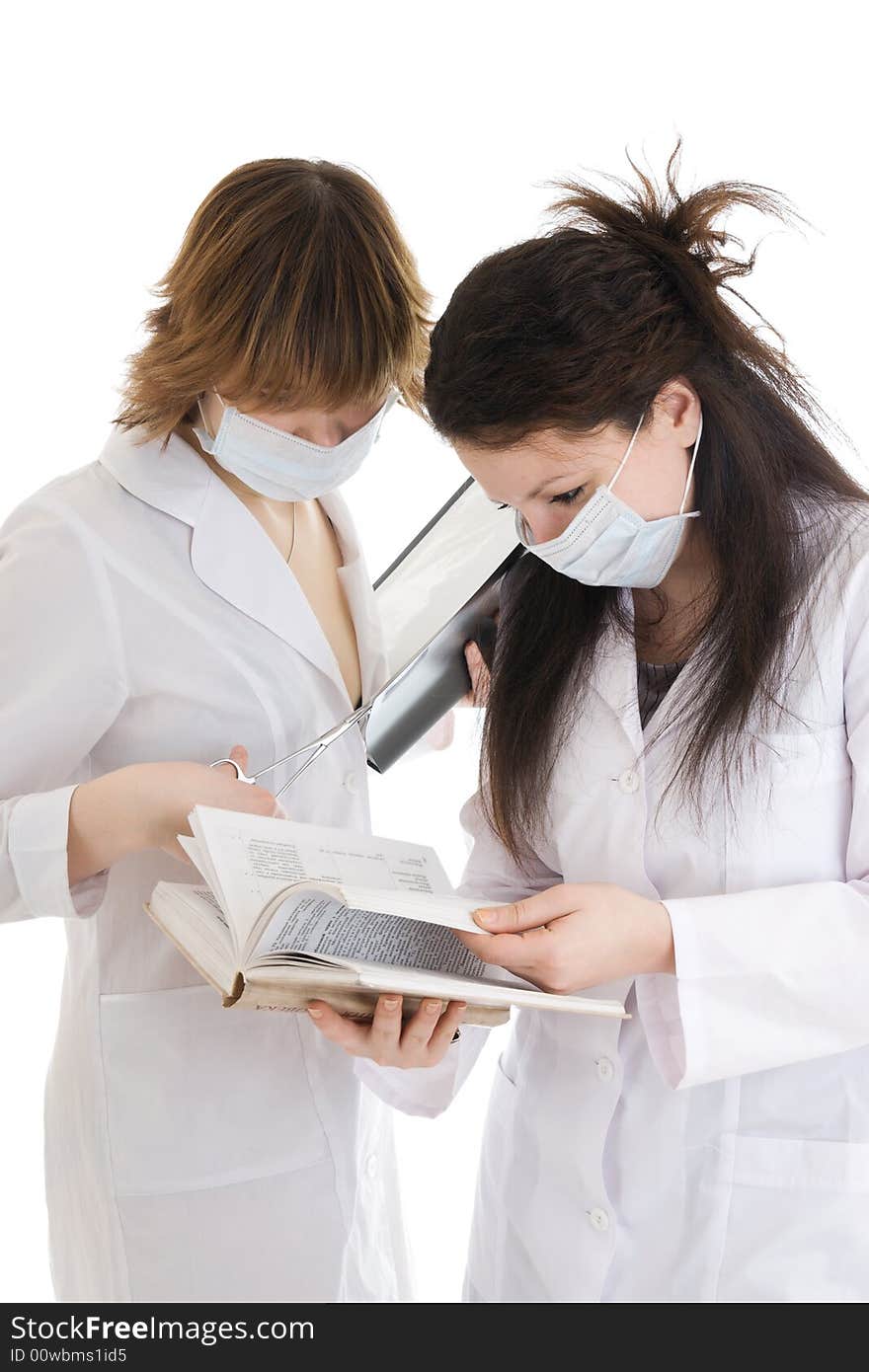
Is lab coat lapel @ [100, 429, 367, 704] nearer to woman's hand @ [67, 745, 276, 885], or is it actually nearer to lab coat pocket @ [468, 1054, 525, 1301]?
woman's hand @ [67, 745, 276, 885]

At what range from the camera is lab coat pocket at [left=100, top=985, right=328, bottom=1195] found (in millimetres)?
1391

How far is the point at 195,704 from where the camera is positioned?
4.57ft

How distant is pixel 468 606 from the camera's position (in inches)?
62.9

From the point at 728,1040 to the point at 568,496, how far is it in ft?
1.78

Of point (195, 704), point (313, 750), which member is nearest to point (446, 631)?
point (313, 750)

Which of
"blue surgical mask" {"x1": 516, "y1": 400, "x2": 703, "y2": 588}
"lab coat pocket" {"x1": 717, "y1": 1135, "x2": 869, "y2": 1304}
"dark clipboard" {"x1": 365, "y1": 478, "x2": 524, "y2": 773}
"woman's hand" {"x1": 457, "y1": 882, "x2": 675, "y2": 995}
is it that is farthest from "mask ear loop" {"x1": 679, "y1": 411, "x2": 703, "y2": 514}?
"lab coat pocket" {"x1": 717, "y1": 1135, "x2": 869, "y2": 1304}

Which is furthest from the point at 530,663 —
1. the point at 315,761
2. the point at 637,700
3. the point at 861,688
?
the point at 861,688

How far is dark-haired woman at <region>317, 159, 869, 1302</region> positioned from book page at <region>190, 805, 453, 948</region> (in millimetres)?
132

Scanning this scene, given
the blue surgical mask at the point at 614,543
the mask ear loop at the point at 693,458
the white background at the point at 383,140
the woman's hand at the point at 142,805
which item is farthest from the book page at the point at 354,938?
the white background at the point at 383,140

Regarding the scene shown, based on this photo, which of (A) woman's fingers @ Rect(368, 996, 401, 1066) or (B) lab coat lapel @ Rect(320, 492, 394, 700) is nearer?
(A) woman's fingers @ Rect(368, 996, 401, 1066)

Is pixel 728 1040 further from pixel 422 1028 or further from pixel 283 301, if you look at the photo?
pixel 283 301

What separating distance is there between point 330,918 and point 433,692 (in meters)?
0.57

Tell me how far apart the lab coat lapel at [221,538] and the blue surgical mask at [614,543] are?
0.28 m

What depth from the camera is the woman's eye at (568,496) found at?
4.22ft
